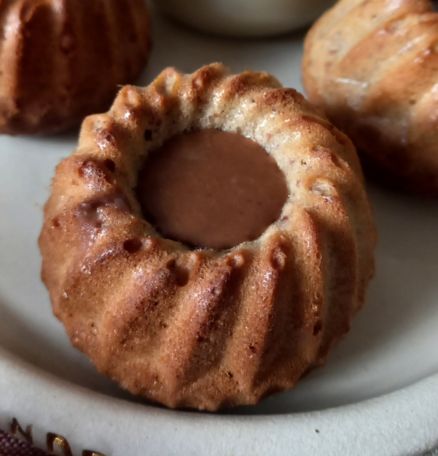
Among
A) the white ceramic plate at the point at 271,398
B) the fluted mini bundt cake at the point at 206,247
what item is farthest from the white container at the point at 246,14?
the fluted mini bundt cake at the point at 206,247

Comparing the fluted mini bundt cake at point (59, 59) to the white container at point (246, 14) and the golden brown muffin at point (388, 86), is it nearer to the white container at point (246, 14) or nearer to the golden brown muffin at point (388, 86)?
the white container at point (246, 14)

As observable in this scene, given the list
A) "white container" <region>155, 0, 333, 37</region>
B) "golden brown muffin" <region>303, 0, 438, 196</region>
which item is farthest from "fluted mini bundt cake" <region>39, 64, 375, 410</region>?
"white container" <region>155, 0, 333, 37</region>

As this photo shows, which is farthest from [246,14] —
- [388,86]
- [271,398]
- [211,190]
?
[271,398]

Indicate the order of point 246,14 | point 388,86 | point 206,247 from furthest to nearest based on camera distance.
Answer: point 246,14 < point 388,86 < point 206,247

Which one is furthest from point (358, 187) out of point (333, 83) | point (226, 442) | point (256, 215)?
point (226, 442)

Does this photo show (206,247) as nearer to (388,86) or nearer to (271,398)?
(271,398)

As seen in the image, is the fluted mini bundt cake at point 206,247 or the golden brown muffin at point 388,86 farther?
the golden brown muffin at point 388,86

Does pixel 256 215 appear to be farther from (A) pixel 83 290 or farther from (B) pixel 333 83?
(B) pixel 333 83
